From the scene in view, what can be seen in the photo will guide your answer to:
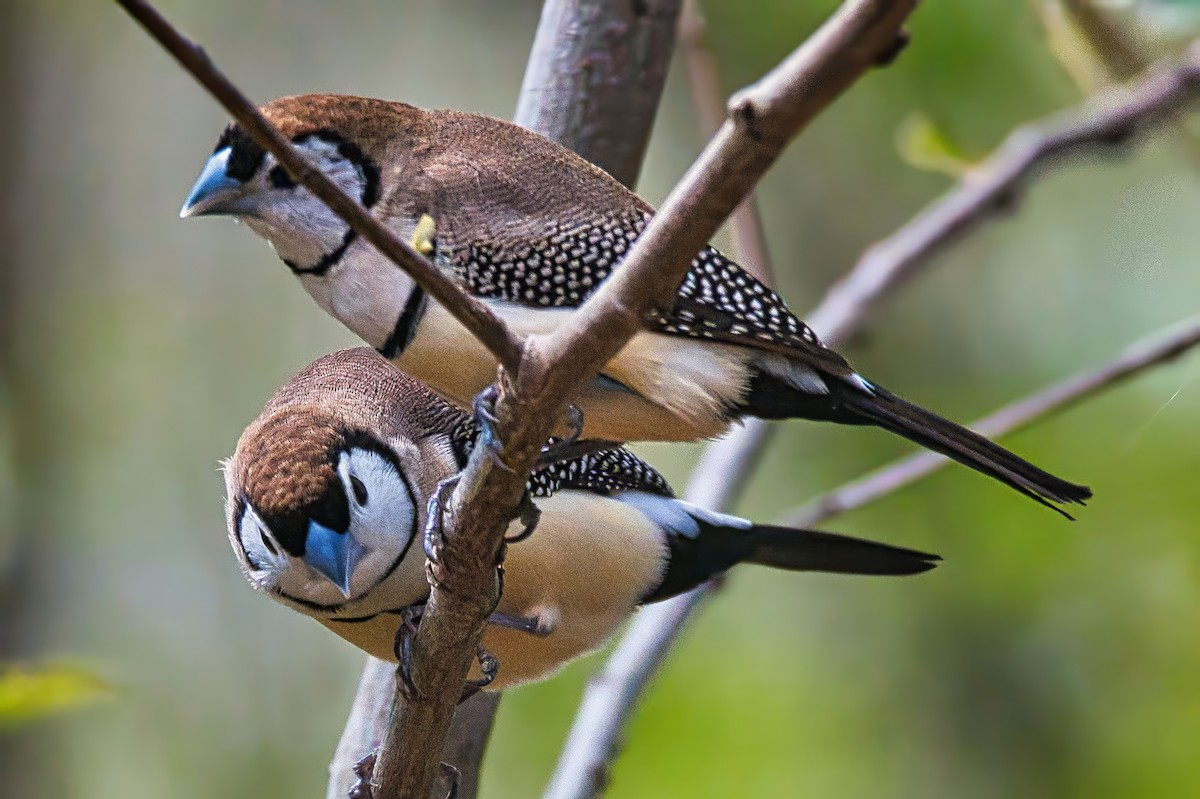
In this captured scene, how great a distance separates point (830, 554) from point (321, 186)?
178 cm

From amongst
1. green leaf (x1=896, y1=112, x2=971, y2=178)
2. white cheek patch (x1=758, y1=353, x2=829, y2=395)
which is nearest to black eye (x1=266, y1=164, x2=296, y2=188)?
white cheek patch (x1=758, y1=353, x2=829, y2=395)

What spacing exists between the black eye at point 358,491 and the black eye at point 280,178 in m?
0.55

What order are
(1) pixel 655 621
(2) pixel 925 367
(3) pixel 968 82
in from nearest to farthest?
(1) pixel 655 621 < (3) pixel 968 82 < (2) pixel 925 367

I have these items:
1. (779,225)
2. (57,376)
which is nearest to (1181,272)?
(779,225)

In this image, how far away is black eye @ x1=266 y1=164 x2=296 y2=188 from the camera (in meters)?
2.02

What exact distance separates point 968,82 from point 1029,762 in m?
2.32

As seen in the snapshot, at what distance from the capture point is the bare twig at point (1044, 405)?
2477 mm

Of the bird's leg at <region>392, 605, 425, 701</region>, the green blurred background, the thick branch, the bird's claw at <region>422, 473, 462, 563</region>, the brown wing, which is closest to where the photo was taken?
the thick branch

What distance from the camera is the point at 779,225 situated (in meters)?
5.74

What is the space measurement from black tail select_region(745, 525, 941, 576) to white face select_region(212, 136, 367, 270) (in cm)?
115

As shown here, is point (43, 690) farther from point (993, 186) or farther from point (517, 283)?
point (993, 186)

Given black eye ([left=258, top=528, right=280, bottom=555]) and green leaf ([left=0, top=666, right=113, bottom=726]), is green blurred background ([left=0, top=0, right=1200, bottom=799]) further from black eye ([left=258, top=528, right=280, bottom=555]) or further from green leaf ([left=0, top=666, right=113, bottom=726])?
green leaf ([left=0, top=666, right=113, bottom=726])

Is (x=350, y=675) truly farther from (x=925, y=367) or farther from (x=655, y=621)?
(x=655, y=621)

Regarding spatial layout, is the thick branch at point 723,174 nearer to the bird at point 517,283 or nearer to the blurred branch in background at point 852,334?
the bird at point 517,283
